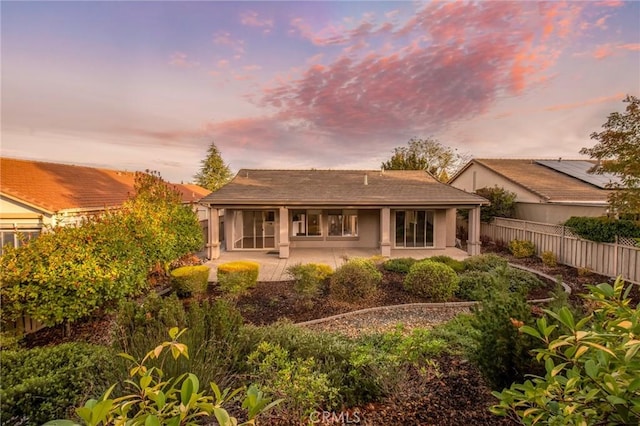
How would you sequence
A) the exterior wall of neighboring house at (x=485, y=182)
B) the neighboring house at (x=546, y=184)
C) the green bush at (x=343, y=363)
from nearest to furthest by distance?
the green bush at (x=343, y=363) → the neighboring house at (x=546, y=184) → the exterior wall of neighboring house at (x=485, y=182)

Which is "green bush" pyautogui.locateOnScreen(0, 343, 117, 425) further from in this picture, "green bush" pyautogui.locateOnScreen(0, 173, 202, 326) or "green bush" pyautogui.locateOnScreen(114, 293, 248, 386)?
"green bush" pyautogui.locateOnScreen(0, 173, 202, 326)

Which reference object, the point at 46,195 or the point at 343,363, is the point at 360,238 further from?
the point at 46,195

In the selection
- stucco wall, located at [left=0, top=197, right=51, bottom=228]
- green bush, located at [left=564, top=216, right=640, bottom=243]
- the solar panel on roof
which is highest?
the solar panel on roof

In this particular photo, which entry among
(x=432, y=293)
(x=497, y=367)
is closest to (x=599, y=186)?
(x=432, y=293)

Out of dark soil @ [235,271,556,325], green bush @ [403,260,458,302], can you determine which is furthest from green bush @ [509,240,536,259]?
green bush @ [403,260,458,302]

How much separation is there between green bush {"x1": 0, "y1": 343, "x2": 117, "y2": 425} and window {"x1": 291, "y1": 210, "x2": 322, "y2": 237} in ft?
43.7

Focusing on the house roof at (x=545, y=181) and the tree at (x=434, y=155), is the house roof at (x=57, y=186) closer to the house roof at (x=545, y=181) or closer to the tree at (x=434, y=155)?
the house roof at (x=545, y=181)

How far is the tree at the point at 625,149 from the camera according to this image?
9.24 metres

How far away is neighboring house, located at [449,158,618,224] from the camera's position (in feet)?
50.5

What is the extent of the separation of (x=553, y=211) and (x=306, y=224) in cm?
1335

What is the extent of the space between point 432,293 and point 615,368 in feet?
24.8

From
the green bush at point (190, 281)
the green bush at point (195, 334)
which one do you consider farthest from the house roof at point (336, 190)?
the green bush at point (195, 334)

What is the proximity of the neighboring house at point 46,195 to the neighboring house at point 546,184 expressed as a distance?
2077 cm

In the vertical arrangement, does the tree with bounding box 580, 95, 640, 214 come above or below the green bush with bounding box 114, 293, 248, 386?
above
